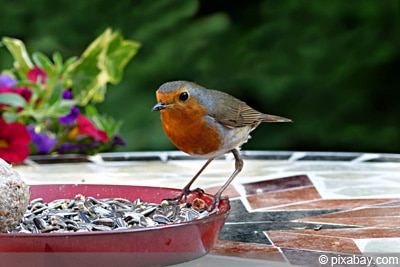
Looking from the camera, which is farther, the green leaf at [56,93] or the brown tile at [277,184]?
the green leaf at [56,93]

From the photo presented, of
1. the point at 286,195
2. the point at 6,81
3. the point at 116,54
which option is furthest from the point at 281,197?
the point at 116,54

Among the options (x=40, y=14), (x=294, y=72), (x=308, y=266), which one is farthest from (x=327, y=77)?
(x=308, y=266)

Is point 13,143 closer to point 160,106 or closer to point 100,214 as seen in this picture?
point 160,106

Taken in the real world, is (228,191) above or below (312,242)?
below

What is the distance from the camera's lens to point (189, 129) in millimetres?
2055

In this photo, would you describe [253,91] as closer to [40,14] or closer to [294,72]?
[294,72]

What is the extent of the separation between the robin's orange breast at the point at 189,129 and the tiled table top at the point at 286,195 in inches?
7.3

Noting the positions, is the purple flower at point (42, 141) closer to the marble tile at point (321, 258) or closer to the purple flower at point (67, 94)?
the purple flower at point (67, 94)

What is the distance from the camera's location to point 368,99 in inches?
207

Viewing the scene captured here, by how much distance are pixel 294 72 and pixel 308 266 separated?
3745 mm

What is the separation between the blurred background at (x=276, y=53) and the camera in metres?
5.05

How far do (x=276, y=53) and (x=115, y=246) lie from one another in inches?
152

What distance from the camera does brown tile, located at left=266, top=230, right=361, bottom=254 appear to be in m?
1.65

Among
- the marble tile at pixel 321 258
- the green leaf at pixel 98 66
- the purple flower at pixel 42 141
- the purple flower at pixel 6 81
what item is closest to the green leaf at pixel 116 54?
the green leaf at pixel 98 66
